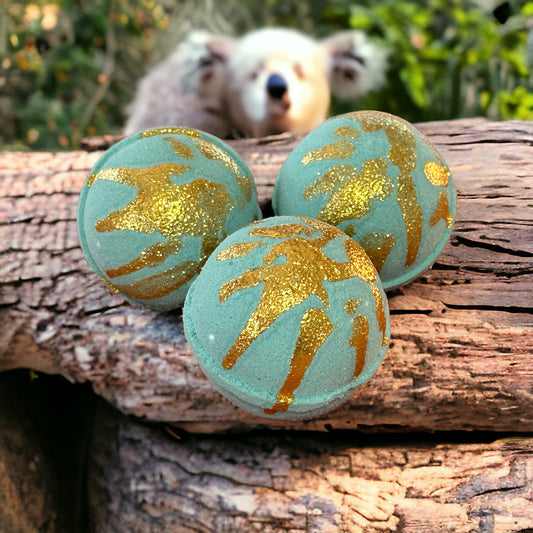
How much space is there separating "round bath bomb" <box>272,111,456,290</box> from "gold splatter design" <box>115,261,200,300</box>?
0.13 metres

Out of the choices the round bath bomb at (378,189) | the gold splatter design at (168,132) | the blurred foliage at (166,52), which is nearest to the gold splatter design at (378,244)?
the round bath bomb at (378,189)

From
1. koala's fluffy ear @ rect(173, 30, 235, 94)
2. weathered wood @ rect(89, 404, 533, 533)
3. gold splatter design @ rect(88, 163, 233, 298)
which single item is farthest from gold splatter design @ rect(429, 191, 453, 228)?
koala's fluffy ear @ rect(173, 30, 235, 94)

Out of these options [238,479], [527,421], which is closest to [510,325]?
[527,421]

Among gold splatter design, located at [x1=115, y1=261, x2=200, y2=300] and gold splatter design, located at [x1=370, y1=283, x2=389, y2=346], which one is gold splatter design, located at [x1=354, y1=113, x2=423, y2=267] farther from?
gold splatter design, located at [x1=115, y1=261, x2=200, y2=300]

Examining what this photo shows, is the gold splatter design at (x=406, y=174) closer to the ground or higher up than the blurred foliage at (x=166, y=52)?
higher up

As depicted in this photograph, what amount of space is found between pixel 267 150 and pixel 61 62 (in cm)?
157

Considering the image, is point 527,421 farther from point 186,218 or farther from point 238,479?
point 186,218

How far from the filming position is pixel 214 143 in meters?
0.60

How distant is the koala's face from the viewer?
1.34 meters

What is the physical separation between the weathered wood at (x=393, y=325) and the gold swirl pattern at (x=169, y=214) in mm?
186

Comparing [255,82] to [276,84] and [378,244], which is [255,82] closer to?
[276,84]

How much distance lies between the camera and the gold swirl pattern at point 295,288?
43cm

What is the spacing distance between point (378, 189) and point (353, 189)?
0.08ft

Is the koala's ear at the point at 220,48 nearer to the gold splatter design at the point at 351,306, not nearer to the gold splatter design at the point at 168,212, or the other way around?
the gold splatter design at the point at 168,212
